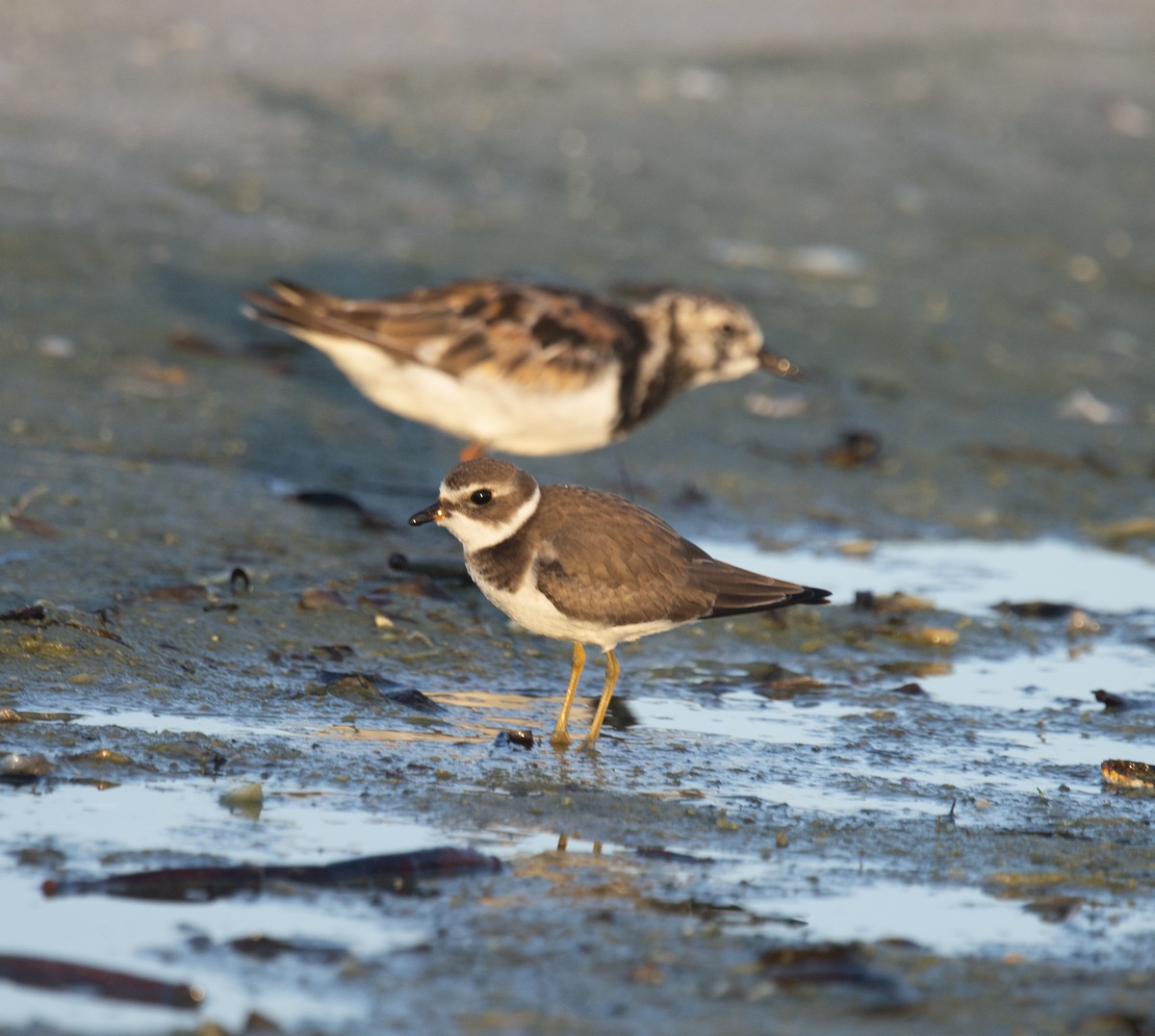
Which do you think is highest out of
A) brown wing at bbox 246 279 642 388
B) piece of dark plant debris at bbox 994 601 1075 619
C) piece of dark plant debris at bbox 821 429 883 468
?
brown wing at bbox 246 279 642 388

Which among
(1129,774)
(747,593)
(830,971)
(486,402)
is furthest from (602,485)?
(830,971)

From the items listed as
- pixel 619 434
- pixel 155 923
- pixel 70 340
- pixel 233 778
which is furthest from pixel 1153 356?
pixel 155 923

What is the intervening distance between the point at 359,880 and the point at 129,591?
2.48 meters

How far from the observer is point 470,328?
24.2 feet

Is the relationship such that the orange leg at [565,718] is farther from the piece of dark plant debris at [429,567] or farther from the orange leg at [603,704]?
the piece of dark plant debris at [429,567]

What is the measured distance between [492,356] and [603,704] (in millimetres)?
2481

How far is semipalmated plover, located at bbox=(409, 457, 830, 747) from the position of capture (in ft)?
16.8

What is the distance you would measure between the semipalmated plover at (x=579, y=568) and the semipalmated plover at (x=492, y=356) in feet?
6.46

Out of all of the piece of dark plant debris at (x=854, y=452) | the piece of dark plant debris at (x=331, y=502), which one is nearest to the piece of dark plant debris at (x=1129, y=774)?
the piece of dark plant debris at (x=331, y=502)

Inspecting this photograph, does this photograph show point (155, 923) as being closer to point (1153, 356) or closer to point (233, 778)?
point (233, 778)

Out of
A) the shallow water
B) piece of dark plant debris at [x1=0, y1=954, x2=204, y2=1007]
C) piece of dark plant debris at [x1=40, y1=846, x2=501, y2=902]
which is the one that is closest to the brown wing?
the shallow water

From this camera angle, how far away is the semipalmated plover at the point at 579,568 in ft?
16.8

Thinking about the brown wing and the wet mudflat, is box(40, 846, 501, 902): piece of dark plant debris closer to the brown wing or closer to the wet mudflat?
the wet mudflat

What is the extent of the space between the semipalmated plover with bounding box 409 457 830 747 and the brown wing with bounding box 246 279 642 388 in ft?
6.49
